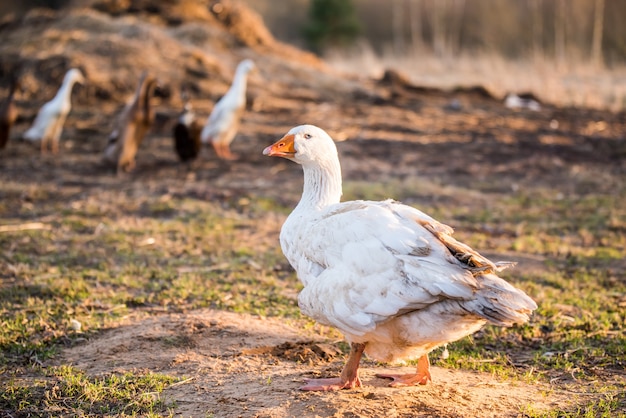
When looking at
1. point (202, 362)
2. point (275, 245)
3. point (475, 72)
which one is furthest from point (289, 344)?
point (475, 72)

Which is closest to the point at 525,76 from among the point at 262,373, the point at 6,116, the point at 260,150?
the point at 260,150

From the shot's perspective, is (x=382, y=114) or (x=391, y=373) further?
(x=382, y=114)

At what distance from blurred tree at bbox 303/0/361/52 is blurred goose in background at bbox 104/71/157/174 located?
20642 mm

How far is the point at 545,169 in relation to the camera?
10.8m

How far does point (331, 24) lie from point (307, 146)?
87.9 feet

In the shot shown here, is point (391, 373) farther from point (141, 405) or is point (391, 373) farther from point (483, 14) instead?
point (483, 14)

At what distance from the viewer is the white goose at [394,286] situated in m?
3.43

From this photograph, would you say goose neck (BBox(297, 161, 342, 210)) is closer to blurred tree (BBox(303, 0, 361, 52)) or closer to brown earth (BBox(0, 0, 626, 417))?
brown earth (BBox(0, 0, 626, 417))

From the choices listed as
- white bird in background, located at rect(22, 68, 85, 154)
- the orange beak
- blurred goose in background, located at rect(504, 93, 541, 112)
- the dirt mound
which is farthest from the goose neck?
blurred goose in background, located at rect(504, 93, 541, 112)

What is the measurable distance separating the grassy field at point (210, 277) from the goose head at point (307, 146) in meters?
1.46

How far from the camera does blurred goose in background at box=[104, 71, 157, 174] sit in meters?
9.98

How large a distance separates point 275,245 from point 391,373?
3165 millimetres

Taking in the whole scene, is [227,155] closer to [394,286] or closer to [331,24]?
[394,286]

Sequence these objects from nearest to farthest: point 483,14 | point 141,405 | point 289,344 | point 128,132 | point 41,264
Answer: point 141,405 < point 289,344 < point 41,264 < point 128,132 < point 483,14
